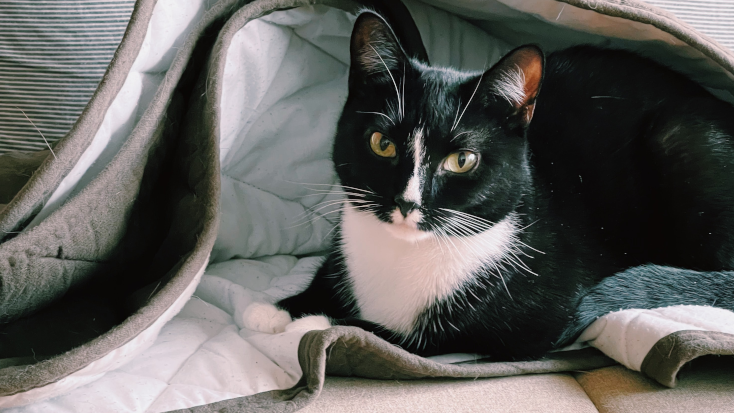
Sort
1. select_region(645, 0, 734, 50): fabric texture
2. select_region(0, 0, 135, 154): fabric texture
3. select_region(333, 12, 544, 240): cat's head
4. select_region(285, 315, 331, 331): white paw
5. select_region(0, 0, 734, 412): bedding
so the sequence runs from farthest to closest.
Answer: select_region(645, 0, 734, 50): fabric texture → select_region(0, 0, 135, 154): fabric texture → select_region(285, 315, 331, 331): white paw → select_region(333, 12, 544, 240): cat's head → select_region(0, 0, 734, 412): bedding

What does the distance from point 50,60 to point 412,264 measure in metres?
0.91

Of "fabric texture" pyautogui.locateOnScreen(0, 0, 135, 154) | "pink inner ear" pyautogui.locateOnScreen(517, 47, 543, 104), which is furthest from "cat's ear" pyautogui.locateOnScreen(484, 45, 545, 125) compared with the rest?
"fabric texture" pyautogui.locateOnScreen(0, 0, 135, 154)

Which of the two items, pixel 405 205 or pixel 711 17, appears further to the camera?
pixel 711 17

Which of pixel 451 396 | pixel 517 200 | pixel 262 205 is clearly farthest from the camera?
pixel 262 205

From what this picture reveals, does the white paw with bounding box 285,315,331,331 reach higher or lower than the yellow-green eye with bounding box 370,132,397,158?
lower

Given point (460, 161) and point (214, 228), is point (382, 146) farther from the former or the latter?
point (214, 228)

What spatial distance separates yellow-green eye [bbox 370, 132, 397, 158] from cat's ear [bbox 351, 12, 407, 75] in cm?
13

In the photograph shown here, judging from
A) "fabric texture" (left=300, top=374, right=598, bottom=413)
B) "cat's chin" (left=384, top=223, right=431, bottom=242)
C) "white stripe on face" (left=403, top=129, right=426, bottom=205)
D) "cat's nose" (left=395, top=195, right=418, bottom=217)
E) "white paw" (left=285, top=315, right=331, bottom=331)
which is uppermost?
"white stripe on face" (left=403, top=129, right=426, bottom=205)

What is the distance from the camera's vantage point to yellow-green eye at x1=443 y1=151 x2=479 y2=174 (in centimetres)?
92

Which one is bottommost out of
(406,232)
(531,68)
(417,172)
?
(406,232)

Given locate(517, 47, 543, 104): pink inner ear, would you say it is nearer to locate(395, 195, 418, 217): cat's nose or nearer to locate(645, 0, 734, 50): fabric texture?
locate(395, 195, 418, 217): cat's nose

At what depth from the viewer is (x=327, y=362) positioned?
0.87 meters

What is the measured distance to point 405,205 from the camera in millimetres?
880

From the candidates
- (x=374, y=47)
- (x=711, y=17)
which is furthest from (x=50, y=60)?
(x=711, y=17)
